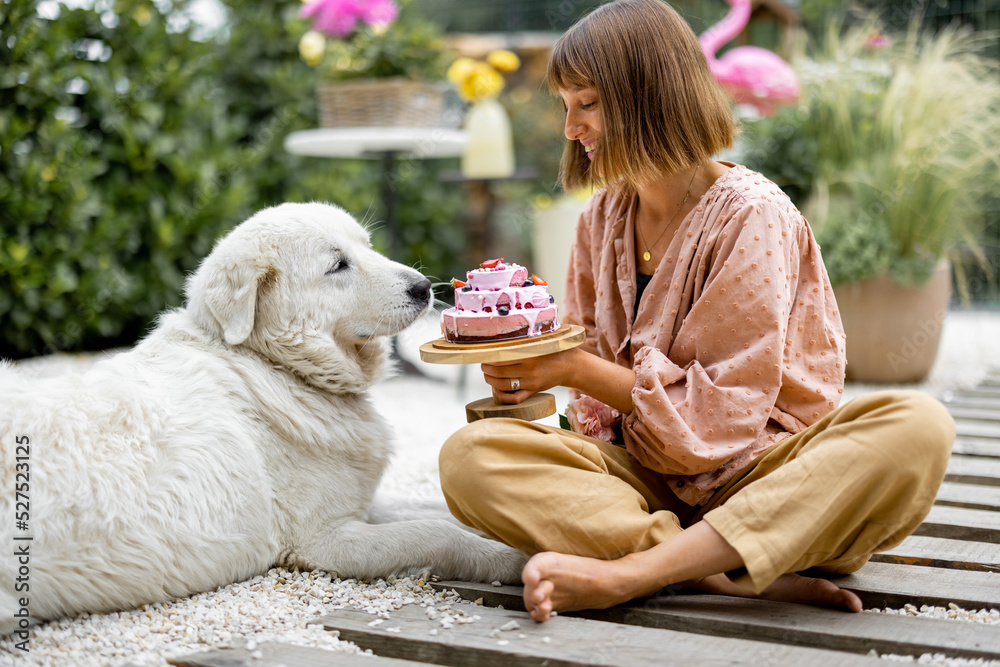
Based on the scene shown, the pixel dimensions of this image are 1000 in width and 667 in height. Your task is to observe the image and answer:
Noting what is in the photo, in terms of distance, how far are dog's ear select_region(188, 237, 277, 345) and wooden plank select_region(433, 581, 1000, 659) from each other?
0.97 metres

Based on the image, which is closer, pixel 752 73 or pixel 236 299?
pixel 236 299

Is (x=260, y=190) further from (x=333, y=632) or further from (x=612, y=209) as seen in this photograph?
(x=333, y=632)

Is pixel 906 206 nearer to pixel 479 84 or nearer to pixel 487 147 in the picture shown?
pixel 487 147

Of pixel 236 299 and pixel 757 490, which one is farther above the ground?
pixel 236 299

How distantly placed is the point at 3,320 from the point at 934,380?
552cm

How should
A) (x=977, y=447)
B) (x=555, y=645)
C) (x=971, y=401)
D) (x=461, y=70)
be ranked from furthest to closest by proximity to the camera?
(x=461, y=70) → (x=971, y=401) → (x=977, y=447) → (x=555, y=645)

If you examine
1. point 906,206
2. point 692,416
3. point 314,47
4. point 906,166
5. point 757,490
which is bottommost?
point 757,490

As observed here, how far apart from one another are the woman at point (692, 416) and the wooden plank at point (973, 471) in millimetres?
1147

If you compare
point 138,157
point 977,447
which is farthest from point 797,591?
point 138,157

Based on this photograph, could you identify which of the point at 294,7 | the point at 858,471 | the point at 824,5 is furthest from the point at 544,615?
the point at 824,5

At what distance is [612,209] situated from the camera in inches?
94.8

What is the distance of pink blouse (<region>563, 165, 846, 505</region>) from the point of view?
1.92 m

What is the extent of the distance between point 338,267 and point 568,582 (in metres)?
1.11

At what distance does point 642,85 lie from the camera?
206 centimetres
